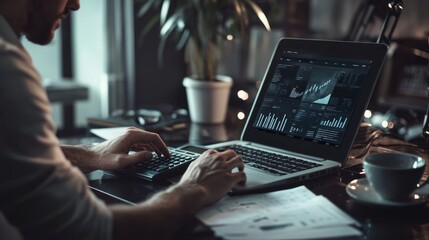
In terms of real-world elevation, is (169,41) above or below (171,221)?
above

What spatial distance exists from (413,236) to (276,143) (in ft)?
1.77

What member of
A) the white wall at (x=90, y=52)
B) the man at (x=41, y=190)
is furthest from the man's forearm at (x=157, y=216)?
the white wall at (x=90, y=52)

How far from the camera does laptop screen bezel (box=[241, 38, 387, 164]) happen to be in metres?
1.31

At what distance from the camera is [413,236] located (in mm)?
949

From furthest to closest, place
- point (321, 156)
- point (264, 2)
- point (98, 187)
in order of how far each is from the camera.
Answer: point (264, 2)
point (321, 156)
point (98, 187)

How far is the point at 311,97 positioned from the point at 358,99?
123 mm

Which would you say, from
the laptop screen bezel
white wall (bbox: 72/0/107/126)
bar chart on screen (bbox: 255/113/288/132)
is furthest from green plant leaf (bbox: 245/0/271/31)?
white wall (bbox: 72/0/107/126)

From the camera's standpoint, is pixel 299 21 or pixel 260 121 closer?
pixel 260 121

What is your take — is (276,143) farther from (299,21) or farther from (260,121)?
(299,21)

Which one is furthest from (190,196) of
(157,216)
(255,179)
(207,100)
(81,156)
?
(207,100)

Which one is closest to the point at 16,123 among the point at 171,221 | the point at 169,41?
the point at 171,221

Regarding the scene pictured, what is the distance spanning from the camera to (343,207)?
108cm

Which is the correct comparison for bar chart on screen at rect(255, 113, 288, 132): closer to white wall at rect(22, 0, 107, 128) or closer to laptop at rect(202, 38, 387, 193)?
laptop at rect(202, 38, 387, 193)

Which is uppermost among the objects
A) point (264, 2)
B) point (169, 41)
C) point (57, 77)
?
point (264, 2)
